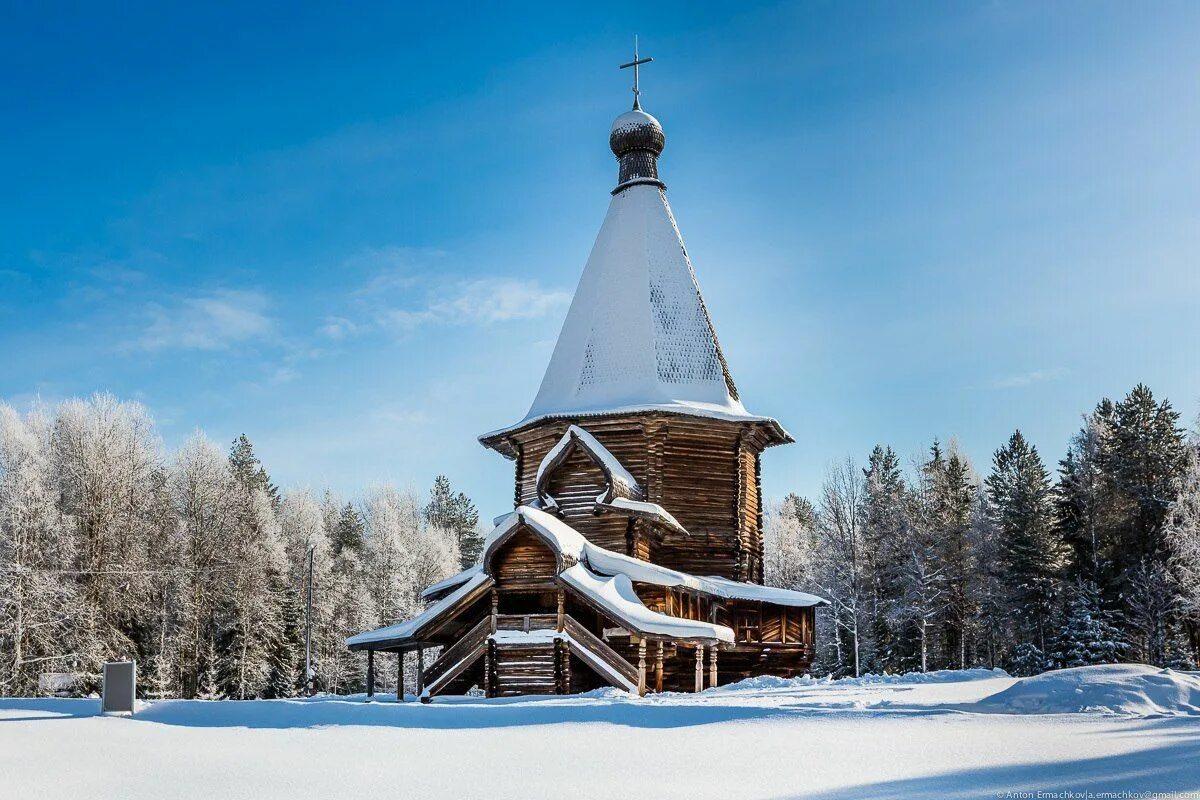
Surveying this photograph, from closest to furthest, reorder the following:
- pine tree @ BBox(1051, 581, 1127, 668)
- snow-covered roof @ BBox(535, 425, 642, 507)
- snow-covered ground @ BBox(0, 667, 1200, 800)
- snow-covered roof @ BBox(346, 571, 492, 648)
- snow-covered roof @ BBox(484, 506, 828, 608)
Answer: snow-covered ground @ BBox(0, 667, 1200, 800), snow-covered roof @ BBox(484, 506, 828, 608), snow-covered roof @ BBox(346, 571, 492, 648), snow-covered roof @ BBox(535, 425, 642, 507), pine tree @ BBox(1051, 581, 1127, 668)

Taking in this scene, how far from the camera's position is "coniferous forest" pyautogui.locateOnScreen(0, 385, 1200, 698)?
30938mm

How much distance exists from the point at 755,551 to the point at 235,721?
16412mm

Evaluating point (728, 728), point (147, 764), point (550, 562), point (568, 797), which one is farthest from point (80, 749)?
point (550, 562)


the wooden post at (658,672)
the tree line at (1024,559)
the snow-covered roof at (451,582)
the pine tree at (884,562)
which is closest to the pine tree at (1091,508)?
the tree line at (1024,559)

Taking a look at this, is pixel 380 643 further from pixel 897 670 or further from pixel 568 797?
pixel 897 670

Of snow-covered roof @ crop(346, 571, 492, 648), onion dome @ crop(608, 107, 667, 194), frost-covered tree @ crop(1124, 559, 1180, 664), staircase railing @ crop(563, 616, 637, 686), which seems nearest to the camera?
staircase railing @ crop(563, 616, 637, 686)

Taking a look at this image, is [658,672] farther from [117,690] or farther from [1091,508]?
[1091,508]

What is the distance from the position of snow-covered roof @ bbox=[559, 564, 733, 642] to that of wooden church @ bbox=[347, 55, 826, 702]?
4 cm

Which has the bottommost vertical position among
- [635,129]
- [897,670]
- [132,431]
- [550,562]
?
[897,670]

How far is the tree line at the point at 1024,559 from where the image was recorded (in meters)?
32.6

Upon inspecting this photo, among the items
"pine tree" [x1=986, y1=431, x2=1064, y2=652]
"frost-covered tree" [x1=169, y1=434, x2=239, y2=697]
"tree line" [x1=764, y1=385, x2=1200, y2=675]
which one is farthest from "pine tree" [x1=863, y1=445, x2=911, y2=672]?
"frost-covered tree" [x1=169, y1=434, x2=239, y2=697]

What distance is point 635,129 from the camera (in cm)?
3059

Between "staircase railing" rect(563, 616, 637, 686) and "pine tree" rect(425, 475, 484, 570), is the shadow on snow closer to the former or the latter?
"staircase railing" rect(563, 616, 637, 686)

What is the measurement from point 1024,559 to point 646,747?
30237mm
